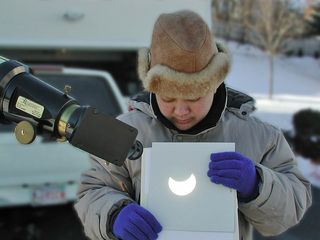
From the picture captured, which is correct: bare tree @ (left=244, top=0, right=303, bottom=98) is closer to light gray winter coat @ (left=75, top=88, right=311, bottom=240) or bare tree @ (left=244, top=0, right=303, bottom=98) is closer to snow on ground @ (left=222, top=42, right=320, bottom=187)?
snow on ground @ (left=222, top=42, right=320, bottom=187)

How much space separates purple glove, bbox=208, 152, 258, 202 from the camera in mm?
1693

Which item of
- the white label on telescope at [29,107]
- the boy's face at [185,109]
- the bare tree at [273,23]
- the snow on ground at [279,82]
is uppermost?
the white label on telescope at [29,107]

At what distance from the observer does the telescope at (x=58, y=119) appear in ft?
4.20

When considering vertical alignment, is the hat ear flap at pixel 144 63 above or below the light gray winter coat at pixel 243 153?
above

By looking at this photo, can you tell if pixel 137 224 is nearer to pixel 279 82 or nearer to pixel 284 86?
pixel 284 86

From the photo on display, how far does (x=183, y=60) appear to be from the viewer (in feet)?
6.10

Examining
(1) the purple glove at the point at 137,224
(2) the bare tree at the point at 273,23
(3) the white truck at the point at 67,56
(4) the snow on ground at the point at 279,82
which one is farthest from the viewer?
(2) the bare tree at the point at 273,23

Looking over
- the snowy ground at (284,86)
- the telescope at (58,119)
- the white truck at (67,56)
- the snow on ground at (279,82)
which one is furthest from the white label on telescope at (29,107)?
the snow on ground at (279,82)

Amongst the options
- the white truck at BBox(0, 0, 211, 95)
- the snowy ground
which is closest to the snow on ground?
the snowy ground

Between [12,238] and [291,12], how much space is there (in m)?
24.2

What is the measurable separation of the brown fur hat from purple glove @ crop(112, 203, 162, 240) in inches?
16.6

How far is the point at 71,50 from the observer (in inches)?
260

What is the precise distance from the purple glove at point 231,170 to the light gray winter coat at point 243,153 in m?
0.15

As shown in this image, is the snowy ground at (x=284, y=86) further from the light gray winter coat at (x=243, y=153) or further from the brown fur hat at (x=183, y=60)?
the brown fur hat at (x=183, y=60)
